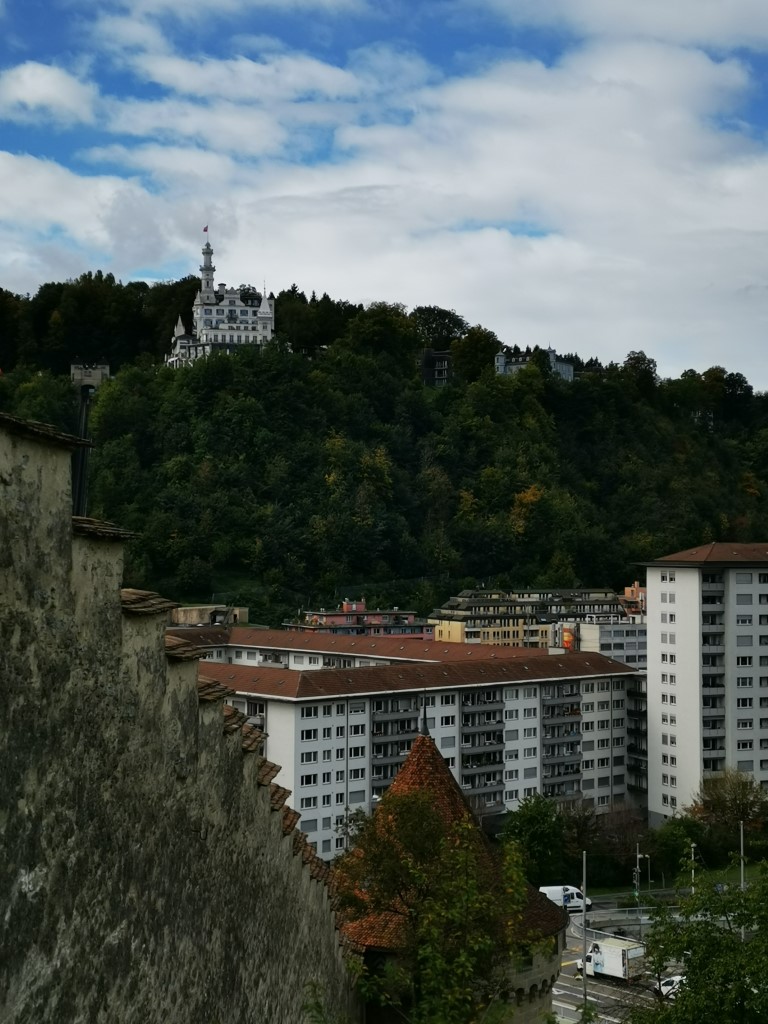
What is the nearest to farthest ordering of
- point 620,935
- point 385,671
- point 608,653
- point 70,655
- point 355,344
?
point 70,655, point 620,935, point 385,671, point 608,653, point 355,344

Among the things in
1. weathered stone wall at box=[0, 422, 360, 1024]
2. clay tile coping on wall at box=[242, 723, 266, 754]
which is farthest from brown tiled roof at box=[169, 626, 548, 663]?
weathered stone wall at box=[0, 422, 360, 1024]

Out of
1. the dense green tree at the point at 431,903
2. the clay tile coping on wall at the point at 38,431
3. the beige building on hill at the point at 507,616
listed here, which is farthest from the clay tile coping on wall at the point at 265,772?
the beige building on hill at the point at 507,616

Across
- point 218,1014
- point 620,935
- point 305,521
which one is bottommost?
point 620,935

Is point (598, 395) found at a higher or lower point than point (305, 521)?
higher

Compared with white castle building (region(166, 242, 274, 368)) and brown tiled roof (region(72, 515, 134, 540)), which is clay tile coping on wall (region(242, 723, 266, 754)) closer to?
brown tiled roof (region(72, 515, 134, 540))

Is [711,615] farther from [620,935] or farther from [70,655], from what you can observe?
[70,655]

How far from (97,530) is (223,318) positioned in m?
108

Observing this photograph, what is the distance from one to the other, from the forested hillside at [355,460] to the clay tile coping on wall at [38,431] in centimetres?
7690

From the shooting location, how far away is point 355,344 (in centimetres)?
10762

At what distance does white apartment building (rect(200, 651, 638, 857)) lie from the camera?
1848 inches

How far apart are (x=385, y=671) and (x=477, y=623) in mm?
27938

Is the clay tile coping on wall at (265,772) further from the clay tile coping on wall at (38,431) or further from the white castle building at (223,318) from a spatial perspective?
the white castle building at (223,318)

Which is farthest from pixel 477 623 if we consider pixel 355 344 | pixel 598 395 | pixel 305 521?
pixel 598 395

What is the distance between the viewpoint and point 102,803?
20.5 ft
